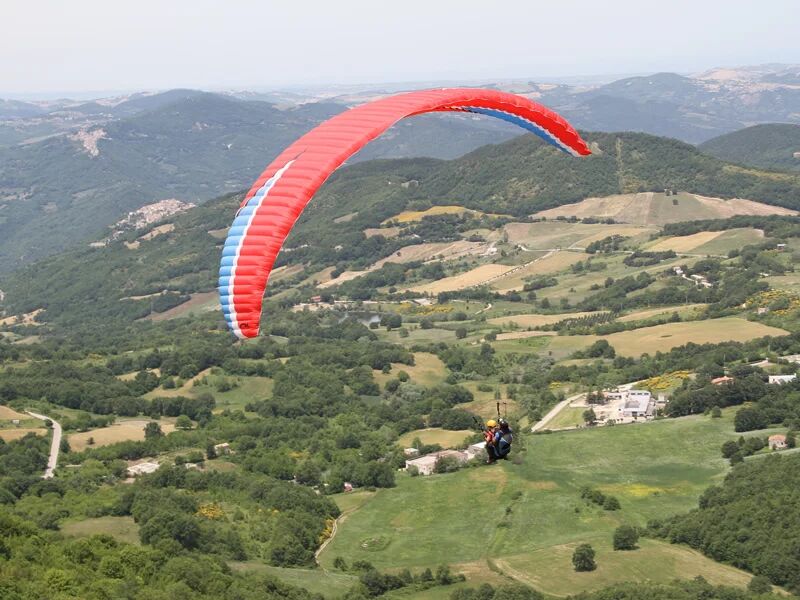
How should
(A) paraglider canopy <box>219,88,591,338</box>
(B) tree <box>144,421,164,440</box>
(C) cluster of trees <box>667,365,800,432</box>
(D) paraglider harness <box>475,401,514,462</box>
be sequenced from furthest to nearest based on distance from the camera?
1. (B) tree <box>144,421,164,440</box>
2. (C) cluster of trees <box>667,365,800,432</box>
3. (D) paraglider harness <box>475,401,514,462</box>
4. (A) paraglider canopy <box>219,88,591,338</box>

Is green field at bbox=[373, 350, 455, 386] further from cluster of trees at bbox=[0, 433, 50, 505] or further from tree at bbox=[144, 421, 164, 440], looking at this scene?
cluster of trees at bbox=[0, 433, 50, 505]

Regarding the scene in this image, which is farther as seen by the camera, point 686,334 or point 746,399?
point 686,334

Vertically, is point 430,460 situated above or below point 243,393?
above

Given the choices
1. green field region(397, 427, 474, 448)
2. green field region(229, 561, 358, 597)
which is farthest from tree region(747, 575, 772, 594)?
green field region(397, 427, 474, 448)

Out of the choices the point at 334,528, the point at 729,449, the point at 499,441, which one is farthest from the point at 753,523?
the point at 499,441

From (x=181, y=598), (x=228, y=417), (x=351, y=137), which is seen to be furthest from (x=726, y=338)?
(x=351, y=137)

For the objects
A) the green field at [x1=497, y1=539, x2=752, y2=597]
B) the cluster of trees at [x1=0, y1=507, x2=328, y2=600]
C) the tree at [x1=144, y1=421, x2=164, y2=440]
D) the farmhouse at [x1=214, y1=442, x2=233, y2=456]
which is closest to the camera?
the cluster of trees at [x1=0, y1=507, x2=328, y2=600]

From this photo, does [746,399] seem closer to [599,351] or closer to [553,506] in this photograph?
[553,506]
